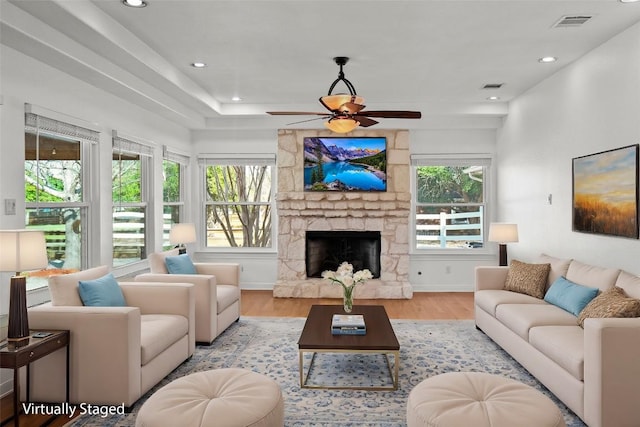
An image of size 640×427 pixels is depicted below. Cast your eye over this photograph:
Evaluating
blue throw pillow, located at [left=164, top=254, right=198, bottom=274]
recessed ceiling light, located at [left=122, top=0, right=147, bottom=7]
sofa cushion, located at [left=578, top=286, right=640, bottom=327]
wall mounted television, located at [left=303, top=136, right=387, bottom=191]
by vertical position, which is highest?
recessed ceiling light, located at [left=122, top=0, right=147, bottom=7]

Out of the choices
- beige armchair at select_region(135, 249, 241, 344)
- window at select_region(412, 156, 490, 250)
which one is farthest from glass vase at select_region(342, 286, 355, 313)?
window at select_region(412, 156, 490, 250)

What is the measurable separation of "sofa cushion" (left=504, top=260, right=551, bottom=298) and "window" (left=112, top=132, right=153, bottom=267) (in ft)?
14.0

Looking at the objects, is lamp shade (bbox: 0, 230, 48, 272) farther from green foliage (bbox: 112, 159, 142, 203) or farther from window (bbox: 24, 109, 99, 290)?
green foliage (bbox: 112, 159, 142, 203)

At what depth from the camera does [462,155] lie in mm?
7473

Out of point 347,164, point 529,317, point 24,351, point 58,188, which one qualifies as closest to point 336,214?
point 347,164

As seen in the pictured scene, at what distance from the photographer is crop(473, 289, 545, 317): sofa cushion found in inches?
178

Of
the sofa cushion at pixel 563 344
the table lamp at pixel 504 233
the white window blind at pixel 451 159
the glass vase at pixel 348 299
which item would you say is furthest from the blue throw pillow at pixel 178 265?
the white window blind at pixel 451 159

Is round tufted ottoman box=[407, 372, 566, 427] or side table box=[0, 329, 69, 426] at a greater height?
side table box=[0, 329, 69, 426]

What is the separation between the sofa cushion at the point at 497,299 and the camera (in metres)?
4.51

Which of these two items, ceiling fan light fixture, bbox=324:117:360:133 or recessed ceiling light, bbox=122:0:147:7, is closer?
recessed ceiling light, bbox=122:0:147:7

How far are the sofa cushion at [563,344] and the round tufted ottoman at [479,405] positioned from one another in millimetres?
648

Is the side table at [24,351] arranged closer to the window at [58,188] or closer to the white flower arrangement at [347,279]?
the window at [58,188]

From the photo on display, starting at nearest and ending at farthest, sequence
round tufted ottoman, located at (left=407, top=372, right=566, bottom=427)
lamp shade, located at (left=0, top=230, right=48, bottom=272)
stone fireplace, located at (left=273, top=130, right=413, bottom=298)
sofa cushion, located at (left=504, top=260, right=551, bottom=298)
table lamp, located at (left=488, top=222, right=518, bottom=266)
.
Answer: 1. round tufted ottoman, located at (left=407, top=372, right=566, bottom=427)
2. lamp shade, located at (left=0, top=230, right=48, bottom=272)
3. sofa cushion, located at (left=504, top=260, right=551, bottom=298)
4. table lamp, located at (left=488, top=222, right=518, bottom=266)
5. stone fireplace, located at (left=273, top=130, right=413, bottom=298)

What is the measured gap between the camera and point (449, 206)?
765cm
